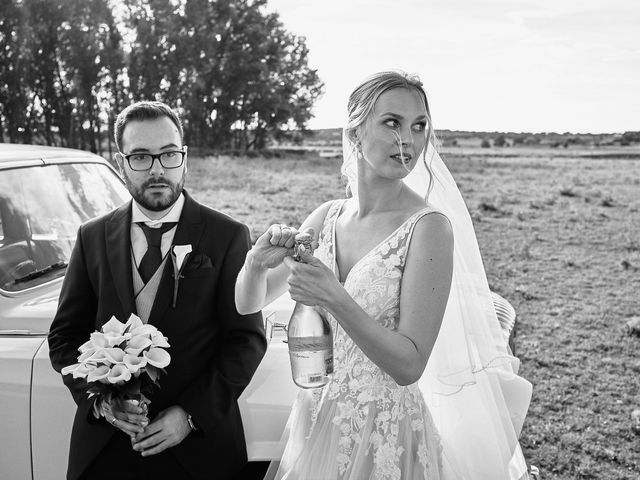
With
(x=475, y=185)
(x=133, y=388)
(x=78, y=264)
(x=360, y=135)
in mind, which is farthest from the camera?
Result: (x=475, y=185)

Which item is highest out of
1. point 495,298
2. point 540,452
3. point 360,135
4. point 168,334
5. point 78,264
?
point 360,135

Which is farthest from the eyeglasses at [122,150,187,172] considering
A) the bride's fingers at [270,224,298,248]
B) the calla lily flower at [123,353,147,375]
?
the calla lily flower at [123,353,147,375]

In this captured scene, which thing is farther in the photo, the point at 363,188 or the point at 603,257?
the point at 603,257

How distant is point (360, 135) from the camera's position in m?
2.40

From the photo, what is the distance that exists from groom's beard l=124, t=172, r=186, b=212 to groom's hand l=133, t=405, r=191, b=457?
31.4 inches

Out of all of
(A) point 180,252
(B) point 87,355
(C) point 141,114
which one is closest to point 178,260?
(A) point 180,252

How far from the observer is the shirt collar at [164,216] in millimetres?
2684

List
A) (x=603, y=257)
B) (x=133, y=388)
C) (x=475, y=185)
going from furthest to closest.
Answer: (x=475, y=185) → (x=603, y=257) → (x=133, y=388)

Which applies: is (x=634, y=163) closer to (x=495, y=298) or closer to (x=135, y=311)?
(x=495, y=298)

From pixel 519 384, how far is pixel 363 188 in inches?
43.0

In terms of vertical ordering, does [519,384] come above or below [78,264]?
below

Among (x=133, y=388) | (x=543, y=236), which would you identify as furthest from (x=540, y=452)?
(x=543, y=236)

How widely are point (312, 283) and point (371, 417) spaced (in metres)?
0.63

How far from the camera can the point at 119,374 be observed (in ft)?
7.21
